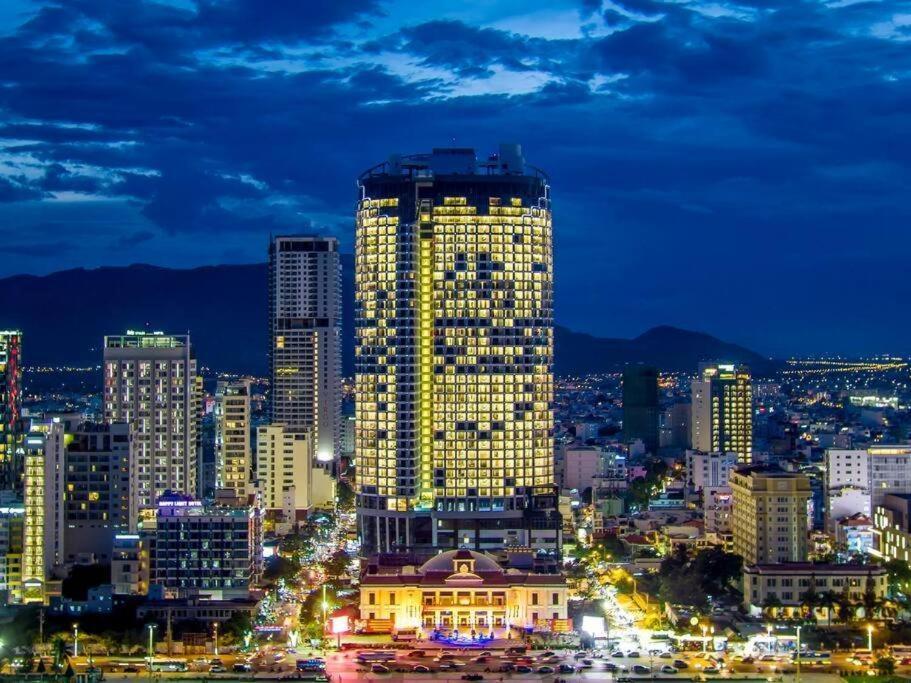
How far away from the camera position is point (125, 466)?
257 feet

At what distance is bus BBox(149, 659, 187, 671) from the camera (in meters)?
58.5

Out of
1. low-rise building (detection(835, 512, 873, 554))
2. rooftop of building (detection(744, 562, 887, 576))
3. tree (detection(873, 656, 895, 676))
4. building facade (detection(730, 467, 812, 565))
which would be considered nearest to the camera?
tree (detection(873, 656, 895, 676))

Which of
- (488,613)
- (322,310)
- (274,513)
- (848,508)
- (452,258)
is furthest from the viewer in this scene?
(322,310)

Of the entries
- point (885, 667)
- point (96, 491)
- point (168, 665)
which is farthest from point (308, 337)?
point (885, 667)

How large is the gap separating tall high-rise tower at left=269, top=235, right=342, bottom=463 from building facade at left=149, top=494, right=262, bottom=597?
5095cm

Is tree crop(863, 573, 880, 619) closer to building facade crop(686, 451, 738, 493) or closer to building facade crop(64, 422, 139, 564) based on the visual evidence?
building facade crop(64, 422, 139, 564)

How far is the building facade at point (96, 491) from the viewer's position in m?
76.8

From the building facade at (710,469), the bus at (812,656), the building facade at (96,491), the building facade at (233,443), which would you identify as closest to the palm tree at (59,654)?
the building facade at (96,491)

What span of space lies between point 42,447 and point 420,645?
20974mm

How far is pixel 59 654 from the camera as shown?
57.8 metres

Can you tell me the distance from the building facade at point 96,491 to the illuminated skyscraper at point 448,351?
36.3 feet

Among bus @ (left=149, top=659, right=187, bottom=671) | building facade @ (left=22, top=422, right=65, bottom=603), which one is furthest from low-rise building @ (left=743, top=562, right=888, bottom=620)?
building facade @ (left=22, top=422, right=65, bottom=603)

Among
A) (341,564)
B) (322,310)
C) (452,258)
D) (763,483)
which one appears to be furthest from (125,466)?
(322,310)

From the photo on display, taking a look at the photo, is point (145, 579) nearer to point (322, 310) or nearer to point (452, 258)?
point (452, 258)
